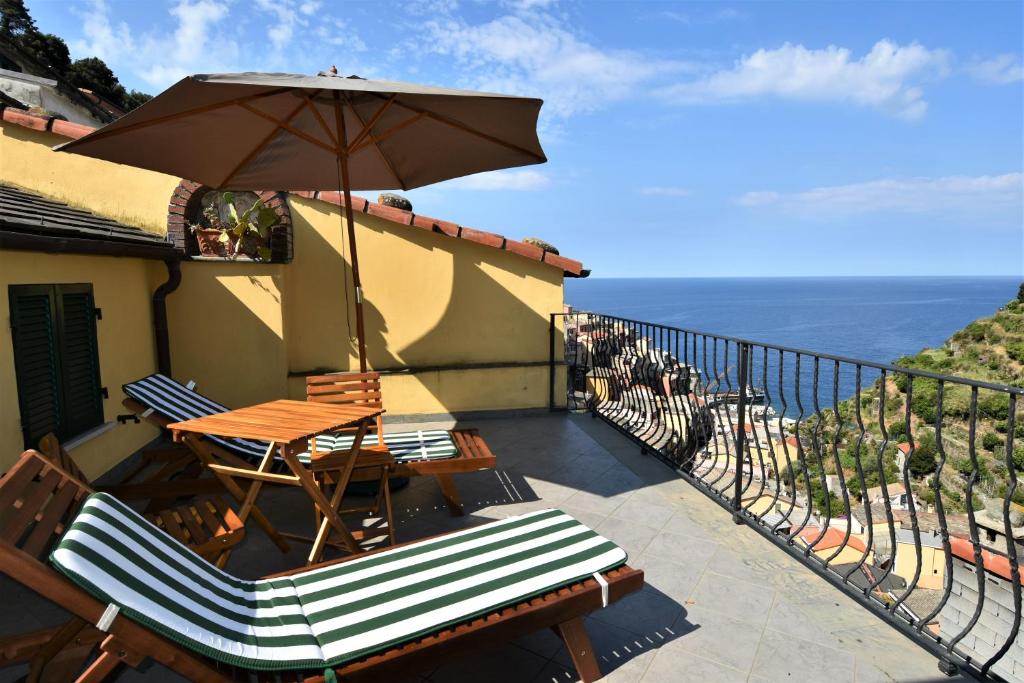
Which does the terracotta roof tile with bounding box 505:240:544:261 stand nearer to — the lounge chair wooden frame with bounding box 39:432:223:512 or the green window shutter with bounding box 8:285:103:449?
the lounge chair wooden frame with bounding box 39:432:223:512

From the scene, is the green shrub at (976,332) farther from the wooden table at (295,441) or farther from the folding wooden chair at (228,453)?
the wooden table at (295,441)

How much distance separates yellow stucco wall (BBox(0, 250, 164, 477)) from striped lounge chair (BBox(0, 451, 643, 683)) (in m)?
1.84

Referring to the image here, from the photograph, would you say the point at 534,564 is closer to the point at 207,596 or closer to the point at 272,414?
the point at 207,596

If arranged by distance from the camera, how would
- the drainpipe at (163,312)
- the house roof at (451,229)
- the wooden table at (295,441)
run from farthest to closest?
1. the house roof at (451,229)
2. the drainpipe at (163,312)
3. the wooden table at (295,441)

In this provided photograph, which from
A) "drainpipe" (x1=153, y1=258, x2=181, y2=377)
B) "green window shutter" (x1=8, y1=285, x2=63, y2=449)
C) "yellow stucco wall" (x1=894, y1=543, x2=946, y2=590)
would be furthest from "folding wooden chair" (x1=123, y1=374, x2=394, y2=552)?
"yellow stucco wall" (x1=894, y1=543, x2=946, y2=590)

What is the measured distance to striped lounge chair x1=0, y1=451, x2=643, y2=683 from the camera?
1434 millimetres

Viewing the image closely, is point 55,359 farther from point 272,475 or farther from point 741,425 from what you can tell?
point 741,425

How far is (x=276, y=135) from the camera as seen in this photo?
418 cm

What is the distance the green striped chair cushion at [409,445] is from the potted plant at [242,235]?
8.87 ft

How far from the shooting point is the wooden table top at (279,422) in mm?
2699

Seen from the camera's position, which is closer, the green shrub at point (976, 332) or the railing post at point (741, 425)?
the railing post at point (741, 425)

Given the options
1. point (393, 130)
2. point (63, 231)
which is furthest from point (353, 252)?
point (63, 231)

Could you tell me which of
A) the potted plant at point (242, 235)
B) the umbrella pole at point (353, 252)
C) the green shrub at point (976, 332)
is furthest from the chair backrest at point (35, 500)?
the green shrub at point (976, 332)

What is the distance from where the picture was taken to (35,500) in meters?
1.82
